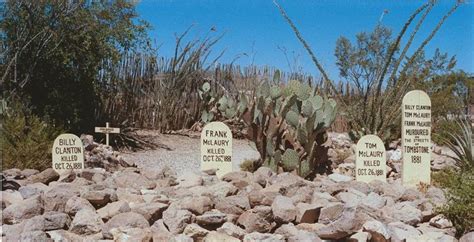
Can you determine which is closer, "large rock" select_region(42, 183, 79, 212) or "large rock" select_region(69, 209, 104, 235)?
"large rock" select_region(69, 209, 104, 235)

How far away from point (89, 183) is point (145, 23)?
753 cm

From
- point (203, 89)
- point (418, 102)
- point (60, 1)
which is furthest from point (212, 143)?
point (203, 89)

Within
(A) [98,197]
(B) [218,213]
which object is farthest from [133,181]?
(B) [218,213]

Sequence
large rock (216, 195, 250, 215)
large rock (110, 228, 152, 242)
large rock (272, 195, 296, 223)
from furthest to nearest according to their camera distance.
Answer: large rock (216, 195, 250, 215) < large rock (272, 195, 296, 223) < large rock (110, 228, 152, 242)

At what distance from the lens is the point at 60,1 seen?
34.3ft

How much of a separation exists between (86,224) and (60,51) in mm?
7077

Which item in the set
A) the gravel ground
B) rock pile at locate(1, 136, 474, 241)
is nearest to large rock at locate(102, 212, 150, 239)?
rock pile at locate(1, 136, 474, 241)

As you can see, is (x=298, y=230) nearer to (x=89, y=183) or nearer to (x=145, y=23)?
(x=89, y=183)

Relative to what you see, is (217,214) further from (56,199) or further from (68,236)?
(56,199)

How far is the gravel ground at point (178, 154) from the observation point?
368 inches

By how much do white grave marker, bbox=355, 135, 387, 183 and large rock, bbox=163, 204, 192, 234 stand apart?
2.36 metres

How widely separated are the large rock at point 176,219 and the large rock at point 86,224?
452mm

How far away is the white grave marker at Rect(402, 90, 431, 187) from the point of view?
6.03m

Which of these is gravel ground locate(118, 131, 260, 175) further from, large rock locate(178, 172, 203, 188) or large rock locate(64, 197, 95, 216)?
large rock locate(64, 197, 95, 216)
